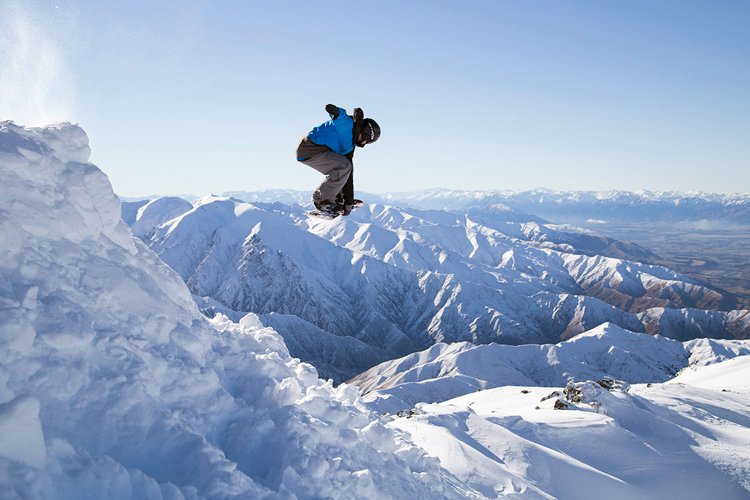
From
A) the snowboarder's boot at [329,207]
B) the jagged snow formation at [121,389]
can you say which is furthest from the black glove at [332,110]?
the jagged snow formation at [121,389]

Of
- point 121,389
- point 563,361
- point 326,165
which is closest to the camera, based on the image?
point 121,389

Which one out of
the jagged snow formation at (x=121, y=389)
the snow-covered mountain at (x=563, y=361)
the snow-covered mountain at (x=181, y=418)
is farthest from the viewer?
the snow-covered mountain at (x=563, y=361)

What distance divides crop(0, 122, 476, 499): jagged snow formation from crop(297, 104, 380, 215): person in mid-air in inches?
163

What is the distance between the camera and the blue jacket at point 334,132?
24.7 feet

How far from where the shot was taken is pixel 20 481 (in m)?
3.88

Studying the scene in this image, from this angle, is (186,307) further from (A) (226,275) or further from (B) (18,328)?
(A) (226,275)

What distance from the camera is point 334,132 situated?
769 cm

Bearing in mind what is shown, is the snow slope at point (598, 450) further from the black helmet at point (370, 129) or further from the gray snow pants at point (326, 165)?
the black helmet at point (370, 129)

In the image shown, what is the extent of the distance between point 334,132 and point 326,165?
735 millimetres

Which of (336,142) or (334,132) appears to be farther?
(336,142)

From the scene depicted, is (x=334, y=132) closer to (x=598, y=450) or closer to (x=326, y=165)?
(x=326, y=165)

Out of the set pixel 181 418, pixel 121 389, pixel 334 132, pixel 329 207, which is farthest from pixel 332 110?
pixel 181 418

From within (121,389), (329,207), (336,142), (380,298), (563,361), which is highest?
(336,142)

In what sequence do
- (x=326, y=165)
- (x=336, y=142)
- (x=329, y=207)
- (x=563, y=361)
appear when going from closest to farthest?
(x=336, y=142), (x=326, y=165), (x=329, y=207), (x=563, y=361)
